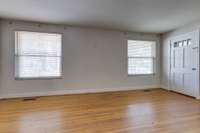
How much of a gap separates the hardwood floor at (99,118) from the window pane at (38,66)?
3.43 feet

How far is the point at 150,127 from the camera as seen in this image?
2432 mm

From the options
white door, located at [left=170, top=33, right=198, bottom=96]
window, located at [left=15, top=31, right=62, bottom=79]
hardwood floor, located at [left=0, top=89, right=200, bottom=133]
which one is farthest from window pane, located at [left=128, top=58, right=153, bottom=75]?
window, located at [left=15, top=31, right=62, bottom=79]

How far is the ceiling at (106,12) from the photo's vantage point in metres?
3.11

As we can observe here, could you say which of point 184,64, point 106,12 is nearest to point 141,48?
point 184,64

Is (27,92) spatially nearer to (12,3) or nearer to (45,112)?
(45,112)

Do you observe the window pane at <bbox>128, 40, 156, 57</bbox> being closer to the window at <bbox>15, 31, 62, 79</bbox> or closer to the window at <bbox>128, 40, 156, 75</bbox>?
the window at <bbox>128, 40, 156, 75</bbox>

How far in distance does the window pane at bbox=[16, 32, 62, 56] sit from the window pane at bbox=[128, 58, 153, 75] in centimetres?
268

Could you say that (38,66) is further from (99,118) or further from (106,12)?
(99,118)

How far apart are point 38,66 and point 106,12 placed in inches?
103

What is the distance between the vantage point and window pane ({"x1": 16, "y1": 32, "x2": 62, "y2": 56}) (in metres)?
4.44

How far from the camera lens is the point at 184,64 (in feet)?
15.9

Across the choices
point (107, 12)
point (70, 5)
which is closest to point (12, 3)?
point (70, 5)

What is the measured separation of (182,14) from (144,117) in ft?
9.02

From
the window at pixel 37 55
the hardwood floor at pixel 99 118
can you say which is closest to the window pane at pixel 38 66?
the window at pixel 37 55
